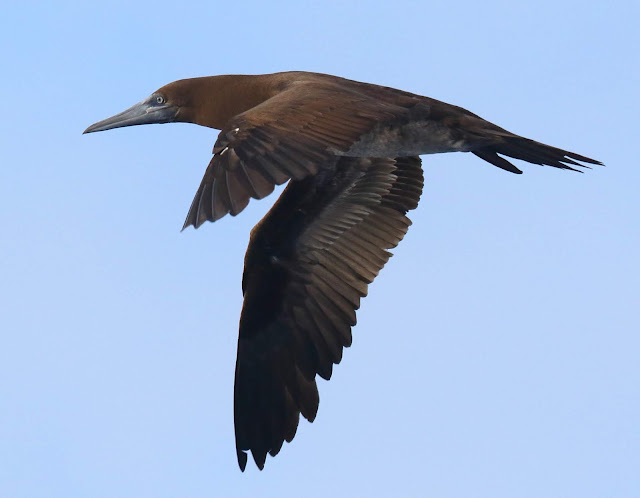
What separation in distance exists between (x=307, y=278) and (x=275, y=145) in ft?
10.7

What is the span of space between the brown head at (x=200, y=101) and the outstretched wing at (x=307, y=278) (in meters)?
0.98

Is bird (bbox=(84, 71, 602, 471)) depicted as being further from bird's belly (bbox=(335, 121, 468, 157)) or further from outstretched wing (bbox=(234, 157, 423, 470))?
bird's belly (bbox=(335, 121, 468, 157))

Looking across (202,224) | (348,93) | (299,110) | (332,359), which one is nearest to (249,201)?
(202,224)

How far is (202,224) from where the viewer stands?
301 inches

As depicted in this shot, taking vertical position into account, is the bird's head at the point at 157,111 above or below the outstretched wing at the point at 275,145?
above

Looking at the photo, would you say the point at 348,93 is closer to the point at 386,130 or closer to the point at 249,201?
the point at 386,130

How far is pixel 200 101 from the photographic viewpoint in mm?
10906

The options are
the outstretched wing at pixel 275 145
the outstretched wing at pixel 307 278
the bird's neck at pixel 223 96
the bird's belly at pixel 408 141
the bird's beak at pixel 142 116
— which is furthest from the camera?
the bird's beak at pixel 142 116

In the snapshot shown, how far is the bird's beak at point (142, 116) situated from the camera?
1120 centimetres

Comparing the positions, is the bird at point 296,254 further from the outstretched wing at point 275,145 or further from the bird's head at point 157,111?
the outstretched wing at point 275,145

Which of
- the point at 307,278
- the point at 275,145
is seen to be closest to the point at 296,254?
the point at 307,278

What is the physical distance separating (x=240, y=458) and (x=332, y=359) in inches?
41.3

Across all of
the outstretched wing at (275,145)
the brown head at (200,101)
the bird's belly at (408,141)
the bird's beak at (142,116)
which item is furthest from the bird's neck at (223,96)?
the outstretched wing at (275,145)

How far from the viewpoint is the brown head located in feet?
34.3
